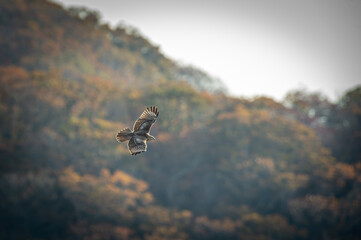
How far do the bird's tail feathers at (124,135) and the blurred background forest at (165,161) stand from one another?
2026cm

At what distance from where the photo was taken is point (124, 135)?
30.6 ft

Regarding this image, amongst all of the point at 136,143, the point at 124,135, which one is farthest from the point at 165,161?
the point at 124,135

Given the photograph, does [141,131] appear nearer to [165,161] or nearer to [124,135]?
[124,135]

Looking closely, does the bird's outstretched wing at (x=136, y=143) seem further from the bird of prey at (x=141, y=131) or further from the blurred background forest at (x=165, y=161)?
the blurred background forest at (x=165, y=161)

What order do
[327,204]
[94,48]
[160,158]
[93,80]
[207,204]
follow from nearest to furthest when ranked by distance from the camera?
1. [327,204]
2. [207,204]
3. [160,158]
4. [93,80]
5. [94,48]

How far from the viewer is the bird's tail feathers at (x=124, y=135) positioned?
9248 millimetres

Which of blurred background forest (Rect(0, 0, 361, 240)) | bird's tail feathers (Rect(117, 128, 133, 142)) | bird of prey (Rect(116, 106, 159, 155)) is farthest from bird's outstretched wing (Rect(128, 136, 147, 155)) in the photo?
blurred background forest (Rect(0, 0, 361, 240))

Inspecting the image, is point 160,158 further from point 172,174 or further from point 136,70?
point 136,70

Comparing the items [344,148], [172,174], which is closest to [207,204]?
[172,174]

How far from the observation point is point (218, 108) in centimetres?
3888

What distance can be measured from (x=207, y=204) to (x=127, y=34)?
108 feet

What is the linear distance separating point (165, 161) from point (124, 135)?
27253 millimetres

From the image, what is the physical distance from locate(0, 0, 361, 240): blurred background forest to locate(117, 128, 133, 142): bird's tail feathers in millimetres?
20263

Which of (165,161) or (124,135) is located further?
(165,161)
